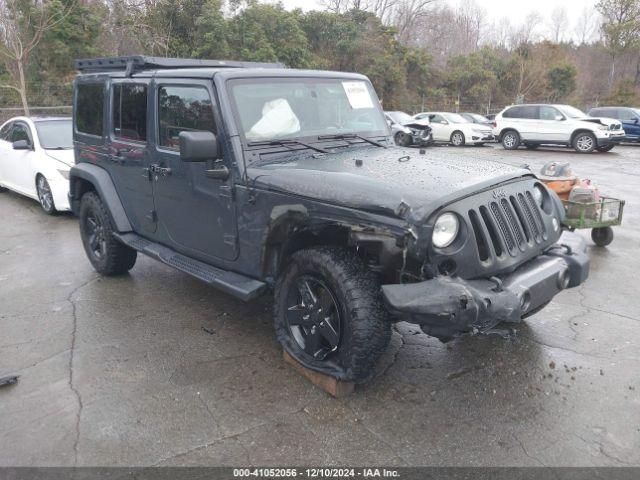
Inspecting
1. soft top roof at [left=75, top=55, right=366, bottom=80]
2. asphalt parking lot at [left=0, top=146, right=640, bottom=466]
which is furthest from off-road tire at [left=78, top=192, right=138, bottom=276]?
soft top roof at [left=75, top=55, right=366, bottom=80]

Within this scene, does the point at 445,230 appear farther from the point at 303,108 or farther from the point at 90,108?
the point at 90,108

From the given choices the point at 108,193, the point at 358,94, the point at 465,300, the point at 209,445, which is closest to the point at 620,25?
the point at 358,94

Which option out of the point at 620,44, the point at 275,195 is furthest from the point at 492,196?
the point at 620,44

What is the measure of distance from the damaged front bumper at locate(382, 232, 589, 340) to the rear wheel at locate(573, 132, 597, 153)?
56.0 feet

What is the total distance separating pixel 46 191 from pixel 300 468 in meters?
7.35

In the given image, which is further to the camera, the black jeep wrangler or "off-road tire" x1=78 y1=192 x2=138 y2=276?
"off-road tire" x1=78 y1=192 x2=138 y2=276

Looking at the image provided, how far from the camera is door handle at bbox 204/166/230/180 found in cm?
377

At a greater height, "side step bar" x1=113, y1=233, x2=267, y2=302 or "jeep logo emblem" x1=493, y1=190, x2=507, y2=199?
"jeep logo emblem" x1=493, y1=190, x2=507, y2=199

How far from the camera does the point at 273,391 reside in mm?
3514

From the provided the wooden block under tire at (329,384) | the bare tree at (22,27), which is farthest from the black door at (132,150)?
the bare tree at (22,27)

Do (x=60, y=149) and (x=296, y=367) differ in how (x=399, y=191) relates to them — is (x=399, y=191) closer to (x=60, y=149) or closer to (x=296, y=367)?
(x=296, y=367)

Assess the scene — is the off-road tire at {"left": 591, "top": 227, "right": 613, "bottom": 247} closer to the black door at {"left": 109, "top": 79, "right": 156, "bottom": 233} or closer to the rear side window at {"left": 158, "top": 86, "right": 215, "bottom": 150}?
the rear side window at {"left": 158, "top": 86, "right": 215, "bottom": 150}

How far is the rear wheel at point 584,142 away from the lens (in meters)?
18.2

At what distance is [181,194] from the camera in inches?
170
